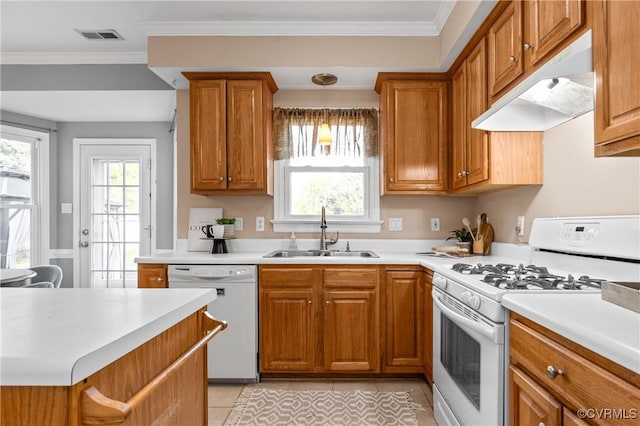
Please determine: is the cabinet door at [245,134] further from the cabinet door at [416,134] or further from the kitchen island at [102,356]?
the kitchen island at [102,356]

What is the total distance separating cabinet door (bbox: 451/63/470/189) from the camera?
255 centimetres

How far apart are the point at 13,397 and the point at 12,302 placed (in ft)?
1.54

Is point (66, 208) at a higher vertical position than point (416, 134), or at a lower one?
lower

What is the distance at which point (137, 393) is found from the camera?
731mm

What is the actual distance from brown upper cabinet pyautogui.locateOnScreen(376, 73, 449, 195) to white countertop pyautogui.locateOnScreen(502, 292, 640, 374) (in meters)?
1.73

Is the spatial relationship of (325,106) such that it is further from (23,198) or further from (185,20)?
(23,198)

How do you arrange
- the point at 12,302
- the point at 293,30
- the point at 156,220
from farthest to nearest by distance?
the point at 156,220 → the point at 293,30 → the point at 12,302

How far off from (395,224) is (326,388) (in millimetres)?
1416

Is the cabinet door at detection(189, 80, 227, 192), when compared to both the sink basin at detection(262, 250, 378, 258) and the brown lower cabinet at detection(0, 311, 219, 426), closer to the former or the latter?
the sink basin at detection(262, 250, 378, 258)

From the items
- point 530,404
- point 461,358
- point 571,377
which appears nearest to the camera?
point 571,377

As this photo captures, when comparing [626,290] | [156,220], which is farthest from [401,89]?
Answer: [156,220]

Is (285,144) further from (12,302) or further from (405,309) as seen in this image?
(12,302)

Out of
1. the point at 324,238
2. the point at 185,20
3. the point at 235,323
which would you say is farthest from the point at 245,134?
the point at 235,323

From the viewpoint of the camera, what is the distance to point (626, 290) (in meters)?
1.03
